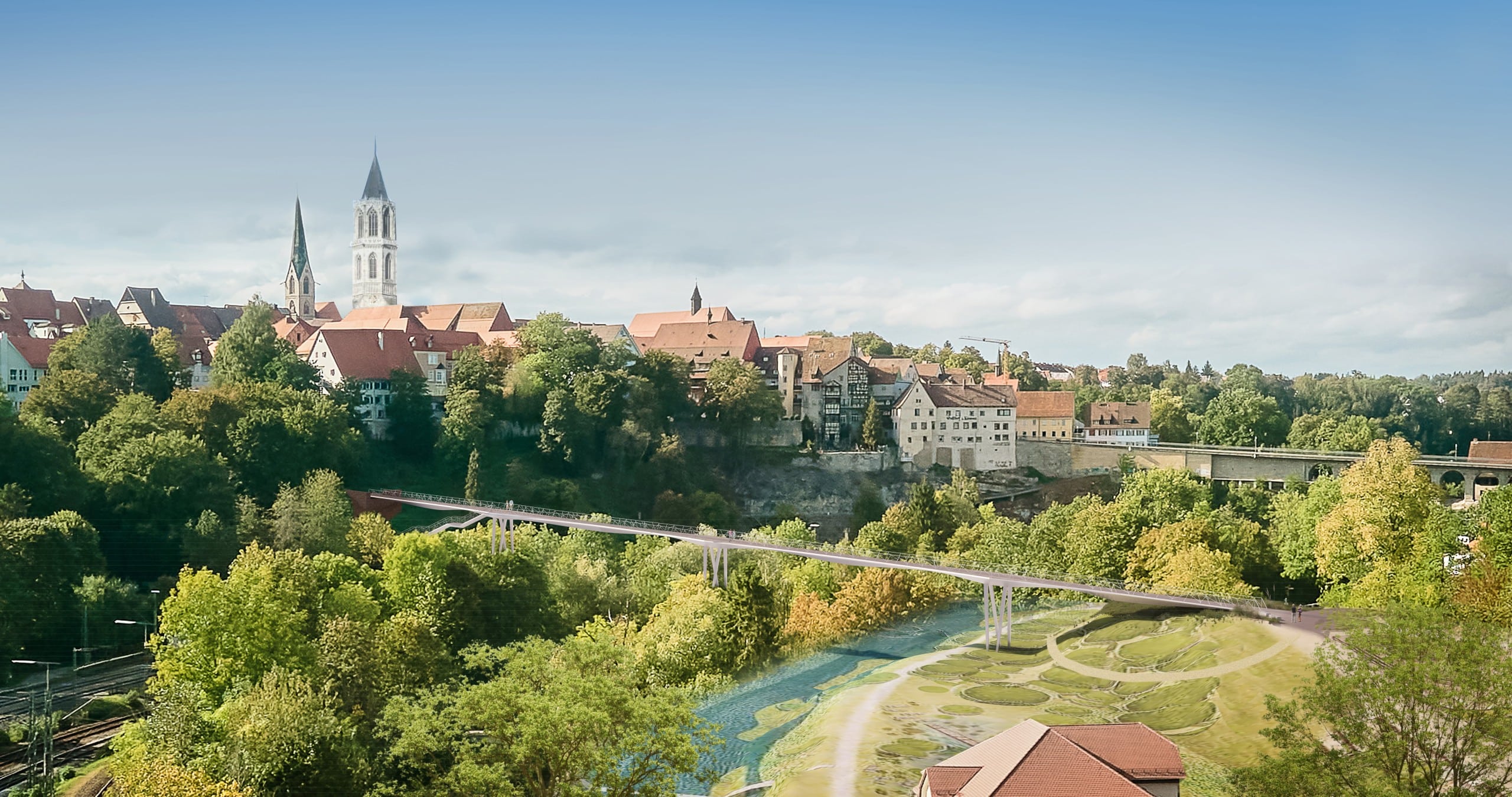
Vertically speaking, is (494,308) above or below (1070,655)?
above

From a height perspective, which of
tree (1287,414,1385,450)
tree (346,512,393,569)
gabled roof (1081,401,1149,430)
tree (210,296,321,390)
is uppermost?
tree (210,296,321,390)

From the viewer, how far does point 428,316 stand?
75250mm

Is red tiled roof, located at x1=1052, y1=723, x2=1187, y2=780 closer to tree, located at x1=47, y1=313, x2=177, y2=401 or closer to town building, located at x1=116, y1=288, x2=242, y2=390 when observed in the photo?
tree, located at x1=47, y1=313, x2=177, y2=401

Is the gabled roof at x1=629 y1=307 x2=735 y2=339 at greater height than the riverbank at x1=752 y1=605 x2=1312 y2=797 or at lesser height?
greater

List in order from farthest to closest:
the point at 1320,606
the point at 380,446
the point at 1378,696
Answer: the point at 380,446, the point at 1320,606, the point at 1378,696

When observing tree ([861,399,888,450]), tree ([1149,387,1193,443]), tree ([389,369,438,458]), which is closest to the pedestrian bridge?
tree ([389,369,438,458])

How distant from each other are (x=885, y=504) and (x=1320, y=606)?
1050 inches

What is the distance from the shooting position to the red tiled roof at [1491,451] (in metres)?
60.4

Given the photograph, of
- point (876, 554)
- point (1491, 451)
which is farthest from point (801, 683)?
point (1491, 451)

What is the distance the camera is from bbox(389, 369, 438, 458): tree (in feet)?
177

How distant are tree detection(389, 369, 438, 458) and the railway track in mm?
25605

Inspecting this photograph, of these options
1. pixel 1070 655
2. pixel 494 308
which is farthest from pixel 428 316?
pixel 1070 655

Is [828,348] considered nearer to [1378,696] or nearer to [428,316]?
[428,316]

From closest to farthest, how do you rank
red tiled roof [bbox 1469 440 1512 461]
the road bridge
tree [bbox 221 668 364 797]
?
tree [bbox 221 668 364 797], the road bridge, red tiled roof [bbox 1469 440 1512 461]
